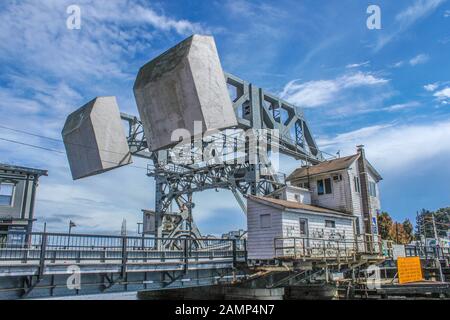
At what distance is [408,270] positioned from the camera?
26.8 meters

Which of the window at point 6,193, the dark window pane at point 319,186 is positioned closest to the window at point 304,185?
the dark window pane at point 319,186

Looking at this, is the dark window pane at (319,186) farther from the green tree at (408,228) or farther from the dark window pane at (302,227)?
the green tree at (408,228)

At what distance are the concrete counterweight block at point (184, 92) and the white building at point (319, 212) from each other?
7.04m

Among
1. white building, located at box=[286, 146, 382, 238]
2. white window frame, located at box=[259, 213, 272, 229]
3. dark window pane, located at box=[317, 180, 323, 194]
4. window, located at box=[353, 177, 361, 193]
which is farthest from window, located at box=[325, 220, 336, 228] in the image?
window, located at box=[353, 177, 361, 193]

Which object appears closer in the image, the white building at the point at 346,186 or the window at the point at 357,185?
the white building at the point at 346,186

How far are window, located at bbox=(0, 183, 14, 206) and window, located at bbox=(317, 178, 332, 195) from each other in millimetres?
22851

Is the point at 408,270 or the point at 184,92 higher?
the point at 184,92

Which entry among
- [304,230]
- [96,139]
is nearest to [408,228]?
[304,230]

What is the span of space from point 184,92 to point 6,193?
15.3 m

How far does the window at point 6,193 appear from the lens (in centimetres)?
2538

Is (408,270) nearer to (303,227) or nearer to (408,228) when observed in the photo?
(303,227)

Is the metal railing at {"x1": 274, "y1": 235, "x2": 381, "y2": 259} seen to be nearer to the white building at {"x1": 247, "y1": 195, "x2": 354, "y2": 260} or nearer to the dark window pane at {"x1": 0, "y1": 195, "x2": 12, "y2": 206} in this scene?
the white building at {"x1": 247, "y1": 195, "x2": 354, "y2": 260}
